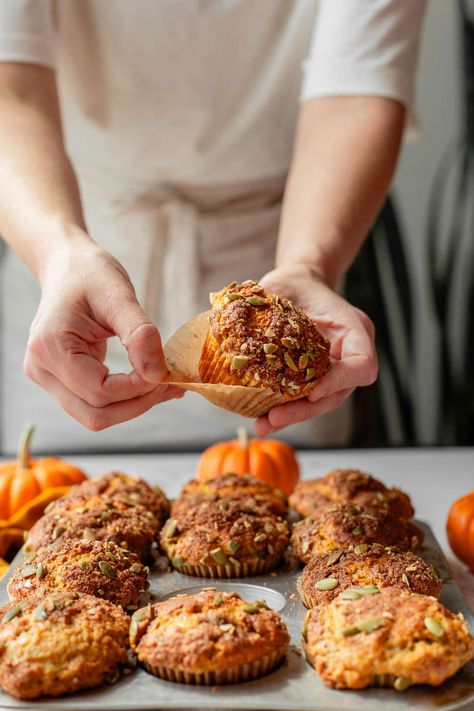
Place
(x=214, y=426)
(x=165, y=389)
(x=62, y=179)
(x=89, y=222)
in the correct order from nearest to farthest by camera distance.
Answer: (x=165, y=389) → (x=62, y=179) → (x=89, y=222) → (x=214, y=426)

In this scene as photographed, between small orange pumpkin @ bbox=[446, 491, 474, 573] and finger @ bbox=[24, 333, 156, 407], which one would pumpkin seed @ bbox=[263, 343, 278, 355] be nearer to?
finger @ bbox=[24, 333, 156, 407]

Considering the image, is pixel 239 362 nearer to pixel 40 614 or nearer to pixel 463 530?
pixel 40 614

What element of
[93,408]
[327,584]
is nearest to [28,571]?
[93,408]

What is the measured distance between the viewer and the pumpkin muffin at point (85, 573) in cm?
188

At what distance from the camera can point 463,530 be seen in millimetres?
2414

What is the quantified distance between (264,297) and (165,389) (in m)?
0.33

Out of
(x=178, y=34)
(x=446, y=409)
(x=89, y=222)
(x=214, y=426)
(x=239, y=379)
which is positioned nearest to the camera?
(x=239, y=379)

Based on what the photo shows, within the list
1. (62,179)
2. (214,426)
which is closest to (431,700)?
(62,179)

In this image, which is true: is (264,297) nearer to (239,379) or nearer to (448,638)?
(239,379)

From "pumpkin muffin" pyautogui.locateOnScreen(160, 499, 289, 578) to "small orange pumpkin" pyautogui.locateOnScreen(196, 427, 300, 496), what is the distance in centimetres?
69

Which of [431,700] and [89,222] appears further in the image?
[89,222]

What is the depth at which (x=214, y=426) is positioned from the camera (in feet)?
12.6

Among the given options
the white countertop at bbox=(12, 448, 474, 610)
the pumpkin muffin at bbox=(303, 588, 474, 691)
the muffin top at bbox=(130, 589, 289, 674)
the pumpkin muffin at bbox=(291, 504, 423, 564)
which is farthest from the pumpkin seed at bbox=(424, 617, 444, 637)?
the white countertop at bbox=(12, 448, 474, 610)

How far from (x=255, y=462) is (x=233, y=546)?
33.8 inches
